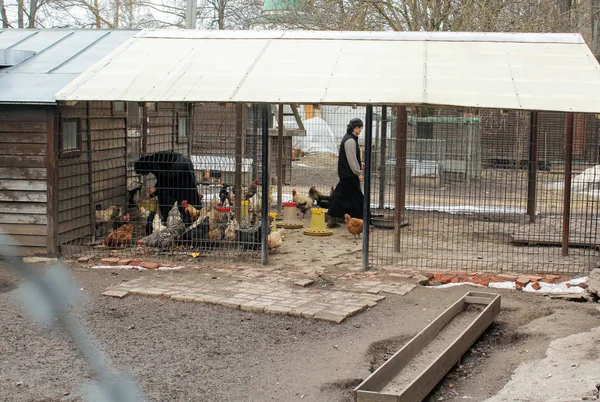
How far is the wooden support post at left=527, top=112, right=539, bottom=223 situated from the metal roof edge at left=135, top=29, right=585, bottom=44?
1343 mm

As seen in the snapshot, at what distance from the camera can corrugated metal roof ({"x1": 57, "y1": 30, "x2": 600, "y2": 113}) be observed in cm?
963

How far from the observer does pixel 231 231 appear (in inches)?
422

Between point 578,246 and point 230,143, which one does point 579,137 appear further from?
point 230,143

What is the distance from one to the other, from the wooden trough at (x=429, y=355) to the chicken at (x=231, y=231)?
12.4ft

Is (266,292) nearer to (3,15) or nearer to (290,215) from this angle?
(290,215)

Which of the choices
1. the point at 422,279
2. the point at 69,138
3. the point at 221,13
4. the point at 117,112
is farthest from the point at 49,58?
the point at 221,13

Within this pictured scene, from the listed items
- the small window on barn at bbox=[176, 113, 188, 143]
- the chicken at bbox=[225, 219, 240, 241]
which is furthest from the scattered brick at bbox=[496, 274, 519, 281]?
the small window on barn at bbox=[176, 113, 188, 143]

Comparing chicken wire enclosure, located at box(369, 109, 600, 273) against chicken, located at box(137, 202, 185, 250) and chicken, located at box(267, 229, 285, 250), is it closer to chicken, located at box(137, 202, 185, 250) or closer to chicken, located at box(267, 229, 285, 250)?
chicken, located at box(267, 229, 285, 250)

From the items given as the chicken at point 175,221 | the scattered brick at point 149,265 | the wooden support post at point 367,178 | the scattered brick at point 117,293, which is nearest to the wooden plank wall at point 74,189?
the chicken at point 175,221

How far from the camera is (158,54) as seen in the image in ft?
37.3

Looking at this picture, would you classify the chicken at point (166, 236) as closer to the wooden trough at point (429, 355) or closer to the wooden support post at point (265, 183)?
the wooden support post at point (265, 183)

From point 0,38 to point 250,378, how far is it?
9.52m

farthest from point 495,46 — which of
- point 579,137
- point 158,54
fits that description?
point 158,54

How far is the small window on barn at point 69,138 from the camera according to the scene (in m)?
10.6
